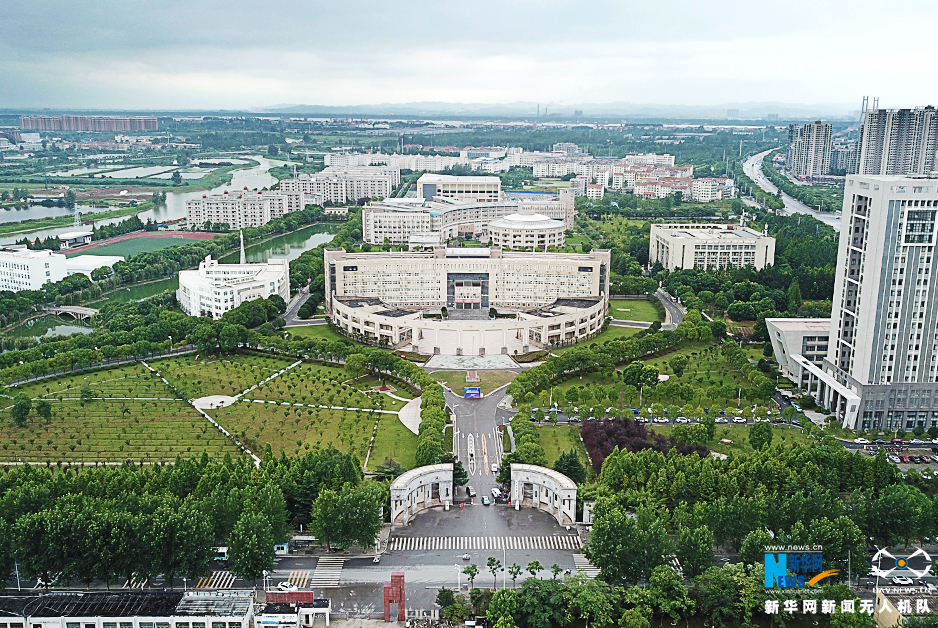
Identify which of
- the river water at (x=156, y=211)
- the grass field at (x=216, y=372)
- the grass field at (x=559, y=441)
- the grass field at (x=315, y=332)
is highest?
the river water at (x=156, y=211)

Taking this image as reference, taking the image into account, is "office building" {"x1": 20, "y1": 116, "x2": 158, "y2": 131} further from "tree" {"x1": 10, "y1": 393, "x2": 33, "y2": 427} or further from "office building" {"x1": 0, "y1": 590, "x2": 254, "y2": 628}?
"office building" {"x1": 0, "y1": 590, "x2": 254, "y2": 628}

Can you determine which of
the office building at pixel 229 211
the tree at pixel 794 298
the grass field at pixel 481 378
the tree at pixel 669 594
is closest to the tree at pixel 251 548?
the tree at pixel 669 594

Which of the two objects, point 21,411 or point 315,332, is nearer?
point 21,411

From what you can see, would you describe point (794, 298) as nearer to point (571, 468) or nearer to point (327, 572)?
point (571, 468)

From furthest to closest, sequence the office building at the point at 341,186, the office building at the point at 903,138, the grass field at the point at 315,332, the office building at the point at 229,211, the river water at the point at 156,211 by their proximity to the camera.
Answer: the office building at the point at 341,186, the office building at the point at 903,138, the office building at the point at 229,211, the river water at the point at 156,211, the grass field at the point at 315,332

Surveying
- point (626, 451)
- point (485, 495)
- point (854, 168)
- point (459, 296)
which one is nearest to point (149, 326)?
point (459, 296)

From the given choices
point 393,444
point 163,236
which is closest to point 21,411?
point 393,444


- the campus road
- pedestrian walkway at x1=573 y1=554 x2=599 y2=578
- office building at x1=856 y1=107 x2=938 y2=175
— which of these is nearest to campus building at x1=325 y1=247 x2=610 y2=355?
pedestrian walkway at x1=573 y1=554 x2=599 y2=578

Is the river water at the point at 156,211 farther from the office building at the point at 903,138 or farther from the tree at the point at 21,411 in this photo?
the office building at the point at 903,138
